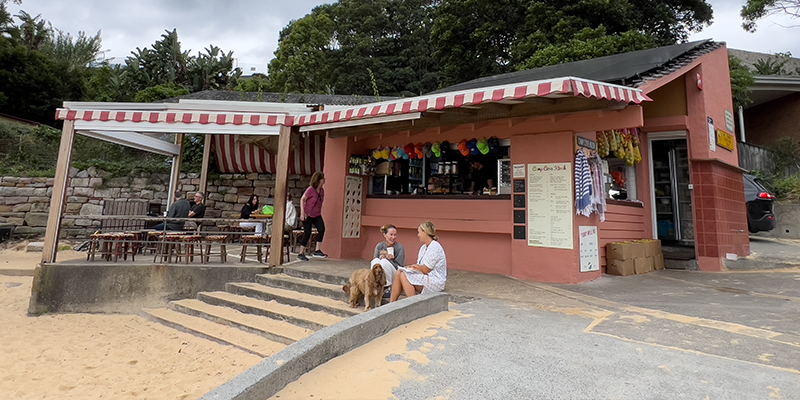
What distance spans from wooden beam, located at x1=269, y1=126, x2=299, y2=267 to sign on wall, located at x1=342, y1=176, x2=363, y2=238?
161cm

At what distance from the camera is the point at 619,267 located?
681 centimetres

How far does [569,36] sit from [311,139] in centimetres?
1165

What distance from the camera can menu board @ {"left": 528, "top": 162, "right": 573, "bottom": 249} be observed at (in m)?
6.04

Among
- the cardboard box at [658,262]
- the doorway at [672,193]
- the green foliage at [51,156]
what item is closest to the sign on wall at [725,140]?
the doorway at [672,193]

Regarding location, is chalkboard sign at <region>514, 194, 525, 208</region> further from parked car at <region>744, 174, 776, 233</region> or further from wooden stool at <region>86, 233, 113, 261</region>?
parked car at <region>744, 174, 776, 233</region>

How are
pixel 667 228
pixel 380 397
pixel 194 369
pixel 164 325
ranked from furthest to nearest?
pixel 667 228, pixel 164 325, pixel 194 369, pixel 380 397

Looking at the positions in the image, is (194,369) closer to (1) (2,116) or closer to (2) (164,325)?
(2) (164,325)

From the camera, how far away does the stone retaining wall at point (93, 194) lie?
11633 millimetres

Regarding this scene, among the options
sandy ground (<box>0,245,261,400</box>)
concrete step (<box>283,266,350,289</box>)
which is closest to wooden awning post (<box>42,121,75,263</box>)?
sandy ground (<box>0,245,261,400</box>)

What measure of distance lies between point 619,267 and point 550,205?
1866 millimetres

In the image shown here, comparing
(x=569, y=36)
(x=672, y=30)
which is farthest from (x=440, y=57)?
(x=672, y=30)

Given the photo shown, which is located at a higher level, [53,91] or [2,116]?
[53,91]

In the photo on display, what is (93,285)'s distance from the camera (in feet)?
21.0

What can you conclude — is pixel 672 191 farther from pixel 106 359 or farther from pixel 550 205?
pixel 106 359
